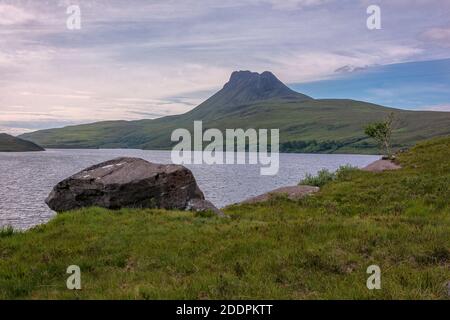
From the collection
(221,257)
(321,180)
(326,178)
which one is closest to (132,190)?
(221,257)

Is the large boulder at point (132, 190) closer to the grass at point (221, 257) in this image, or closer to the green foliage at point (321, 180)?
the grass at point (221, 257)

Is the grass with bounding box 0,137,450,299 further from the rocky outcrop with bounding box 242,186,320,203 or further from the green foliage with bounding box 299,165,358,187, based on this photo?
the green foliage with bounding box 299,165,358,187

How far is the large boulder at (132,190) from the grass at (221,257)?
2.90 meters

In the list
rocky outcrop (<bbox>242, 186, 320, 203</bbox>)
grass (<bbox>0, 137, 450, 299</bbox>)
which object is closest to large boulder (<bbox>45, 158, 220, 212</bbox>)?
grass (<bbox>0, 137, 450, 299</bbox>)

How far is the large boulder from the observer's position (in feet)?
83.5

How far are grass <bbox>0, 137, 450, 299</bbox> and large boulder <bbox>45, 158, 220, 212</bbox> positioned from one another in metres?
2.90

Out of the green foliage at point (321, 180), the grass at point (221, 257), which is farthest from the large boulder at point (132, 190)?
the green foliage at point (321, 180)

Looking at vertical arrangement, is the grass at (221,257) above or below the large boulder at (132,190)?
below

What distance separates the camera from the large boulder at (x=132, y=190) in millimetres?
25438

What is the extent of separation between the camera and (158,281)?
1202 centimetres

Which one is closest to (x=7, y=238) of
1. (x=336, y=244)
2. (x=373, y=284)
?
(x=336, y=244)

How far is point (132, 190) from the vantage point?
2547cm
